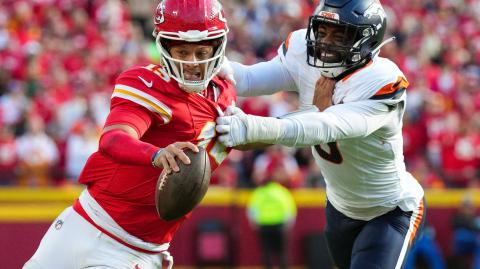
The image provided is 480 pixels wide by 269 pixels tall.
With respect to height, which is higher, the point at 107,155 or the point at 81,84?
the point at 107,155

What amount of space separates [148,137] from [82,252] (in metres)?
0.56

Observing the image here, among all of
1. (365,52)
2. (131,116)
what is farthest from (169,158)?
(365,52)

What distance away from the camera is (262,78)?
4.80m

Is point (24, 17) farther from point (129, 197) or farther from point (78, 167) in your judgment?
point (129, 197)

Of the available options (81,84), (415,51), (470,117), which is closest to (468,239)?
(470,117)

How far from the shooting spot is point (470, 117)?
11.5m

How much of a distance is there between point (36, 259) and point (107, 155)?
2.05ft

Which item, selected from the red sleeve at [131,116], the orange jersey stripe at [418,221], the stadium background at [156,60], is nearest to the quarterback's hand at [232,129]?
the red sleeve at [131,116]

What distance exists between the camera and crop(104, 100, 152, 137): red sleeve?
12.5 ft

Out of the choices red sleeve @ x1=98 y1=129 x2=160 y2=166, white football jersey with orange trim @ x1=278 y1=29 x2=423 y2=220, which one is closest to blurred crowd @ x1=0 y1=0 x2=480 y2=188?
white football jersey with orange trim @ x1=278 y1=29 x2=423 y2=220

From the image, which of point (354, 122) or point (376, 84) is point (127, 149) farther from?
point (376, 84)

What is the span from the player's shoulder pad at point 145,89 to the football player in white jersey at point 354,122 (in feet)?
1.04

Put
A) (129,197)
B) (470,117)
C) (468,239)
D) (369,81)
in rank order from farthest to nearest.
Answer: (470,117)
(468,239)
(369,81)
(129,197)

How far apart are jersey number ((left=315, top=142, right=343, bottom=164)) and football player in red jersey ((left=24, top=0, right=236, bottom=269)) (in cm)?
66
